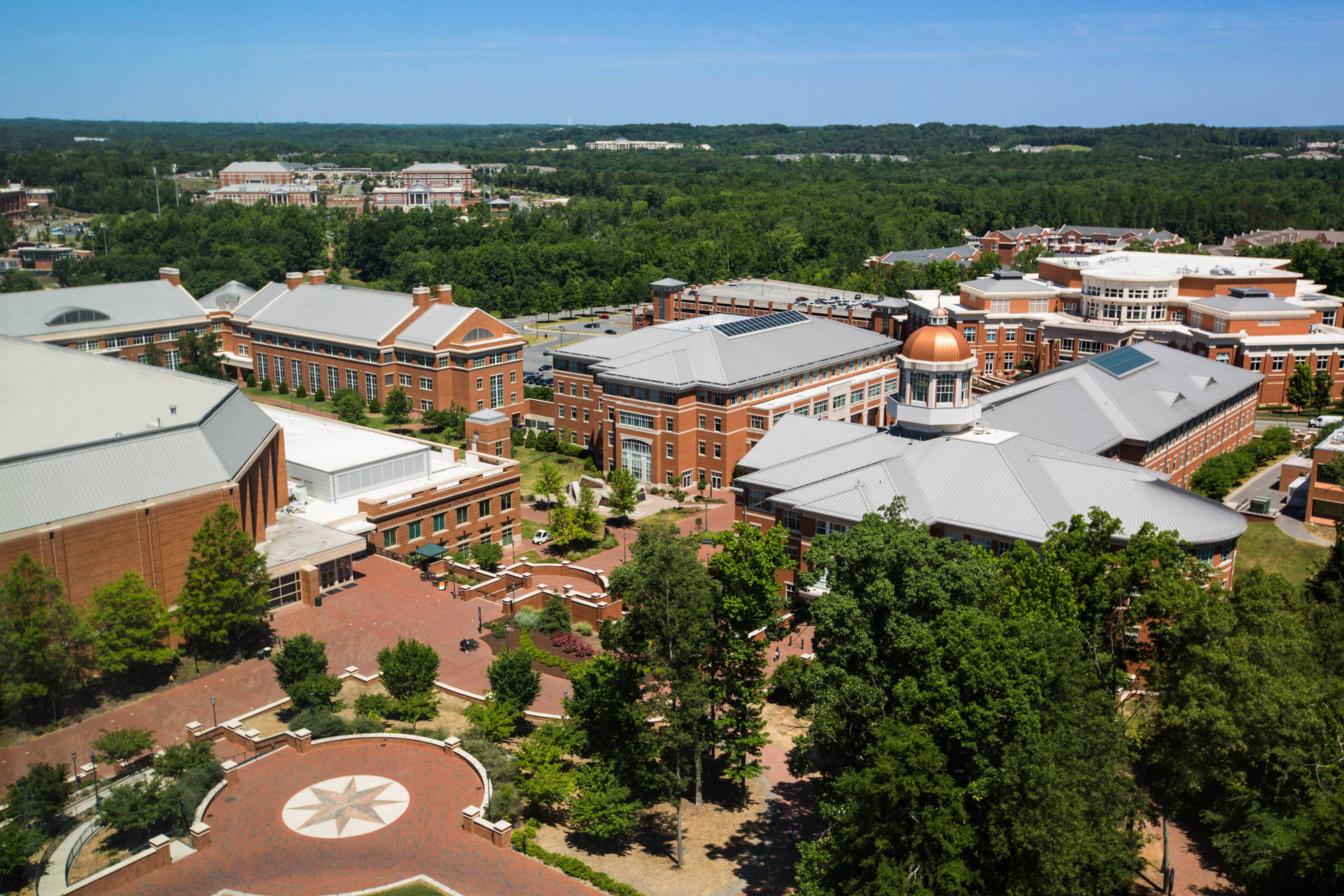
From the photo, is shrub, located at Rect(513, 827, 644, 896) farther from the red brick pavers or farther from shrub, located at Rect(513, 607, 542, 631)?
shrub, located at Rect(513, 607, 542, 631)

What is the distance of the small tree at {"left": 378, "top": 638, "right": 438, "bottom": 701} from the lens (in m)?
39.8

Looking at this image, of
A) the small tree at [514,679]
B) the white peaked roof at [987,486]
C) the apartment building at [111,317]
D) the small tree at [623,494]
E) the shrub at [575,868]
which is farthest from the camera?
the apartment building at [111,317]

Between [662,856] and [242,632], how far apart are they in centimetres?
2069

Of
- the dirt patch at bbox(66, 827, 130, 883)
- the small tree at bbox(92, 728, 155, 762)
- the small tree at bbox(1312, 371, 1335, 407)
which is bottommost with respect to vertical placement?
the dirt patch at bbox(66, 827, 130, 883)

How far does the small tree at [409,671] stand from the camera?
39.8m

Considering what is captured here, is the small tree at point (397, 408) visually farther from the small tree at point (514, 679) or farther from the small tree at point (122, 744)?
the small tree at point (122, 744)

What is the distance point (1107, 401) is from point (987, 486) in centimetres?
1986

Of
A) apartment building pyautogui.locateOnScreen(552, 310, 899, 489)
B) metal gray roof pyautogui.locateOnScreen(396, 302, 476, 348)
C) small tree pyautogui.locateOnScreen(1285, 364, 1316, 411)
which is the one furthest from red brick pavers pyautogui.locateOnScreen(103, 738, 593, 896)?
small tree pyautogui.locateOnScreen(1285, 364, 1316, 411)

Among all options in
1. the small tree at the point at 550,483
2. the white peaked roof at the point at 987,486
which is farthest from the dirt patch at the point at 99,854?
the small tree at the point at 550,483

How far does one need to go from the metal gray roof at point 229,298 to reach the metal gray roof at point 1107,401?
73.4 metres

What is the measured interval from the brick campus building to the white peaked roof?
879 inches

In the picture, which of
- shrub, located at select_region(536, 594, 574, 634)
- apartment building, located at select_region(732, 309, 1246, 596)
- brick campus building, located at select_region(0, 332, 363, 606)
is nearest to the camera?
brick campus building, located at select_region(0, 332, 363, 606)

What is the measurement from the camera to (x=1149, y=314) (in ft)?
312

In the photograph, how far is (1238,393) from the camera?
74438 millimetres
